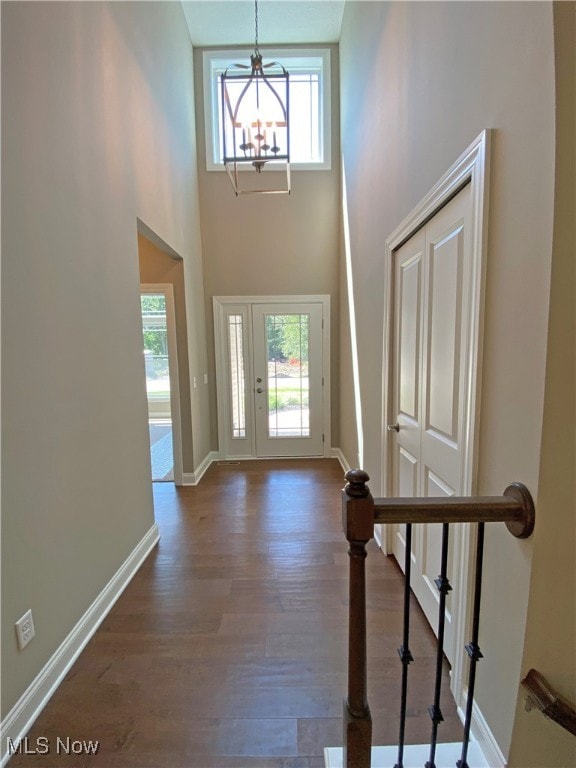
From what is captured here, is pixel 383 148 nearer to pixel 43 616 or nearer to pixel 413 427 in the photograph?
pixel 413 427

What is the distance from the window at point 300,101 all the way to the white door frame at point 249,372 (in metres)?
1.60

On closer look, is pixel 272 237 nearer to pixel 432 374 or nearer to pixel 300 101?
pixel 300 101

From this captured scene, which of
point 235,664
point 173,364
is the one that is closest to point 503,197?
point 235,664

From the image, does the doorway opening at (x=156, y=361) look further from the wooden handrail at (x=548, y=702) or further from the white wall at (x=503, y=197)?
the wooden handrail at (x=548, y=702)

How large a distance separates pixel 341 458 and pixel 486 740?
10.7ft

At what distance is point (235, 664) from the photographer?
1626mm

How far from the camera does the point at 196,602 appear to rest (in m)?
2.04

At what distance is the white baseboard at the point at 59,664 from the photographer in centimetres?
131

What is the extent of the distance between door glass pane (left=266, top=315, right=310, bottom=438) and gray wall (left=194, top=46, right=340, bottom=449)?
407 mm

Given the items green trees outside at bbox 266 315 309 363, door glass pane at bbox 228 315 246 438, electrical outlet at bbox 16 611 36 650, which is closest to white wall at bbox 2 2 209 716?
electrical outlet at bbox 16 611 36 650

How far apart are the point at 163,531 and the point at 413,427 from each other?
2.17m

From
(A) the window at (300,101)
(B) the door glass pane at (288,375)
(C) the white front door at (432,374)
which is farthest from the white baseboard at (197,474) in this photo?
(A) the window at (300,101)

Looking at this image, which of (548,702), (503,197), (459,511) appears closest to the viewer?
(548,702)

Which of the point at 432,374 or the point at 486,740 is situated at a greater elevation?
the point at 432,374
